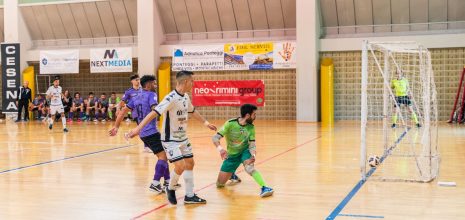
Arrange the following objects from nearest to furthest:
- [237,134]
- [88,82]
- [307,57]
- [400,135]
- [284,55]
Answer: [237,134] < [400,135] < [307,57] < [284,55] < [88,82]

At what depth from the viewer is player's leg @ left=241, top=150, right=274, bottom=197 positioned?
6.50 metres

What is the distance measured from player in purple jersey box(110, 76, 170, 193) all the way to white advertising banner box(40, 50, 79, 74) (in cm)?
1906

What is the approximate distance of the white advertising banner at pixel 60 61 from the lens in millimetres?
25844

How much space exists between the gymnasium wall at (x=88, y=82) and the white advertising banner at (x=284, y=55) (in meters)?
7.97

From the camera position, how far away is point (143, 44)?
24.4 meters

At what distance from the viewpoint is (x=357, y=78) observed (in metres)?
22.5

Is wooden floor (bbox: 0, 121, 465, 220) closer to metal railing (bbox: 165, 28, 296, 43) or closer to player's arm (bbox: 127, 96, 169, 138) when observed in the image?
player's arm (bbox: 127, 96, 169, 138)

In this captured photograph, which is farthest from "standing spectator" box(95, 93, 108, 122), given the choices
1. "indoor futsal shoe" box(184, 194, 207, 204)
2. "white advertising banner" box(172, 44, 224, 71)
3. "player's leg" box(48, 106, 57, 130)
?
"indoor futsal shoe" box(184, 194, 207, 204)

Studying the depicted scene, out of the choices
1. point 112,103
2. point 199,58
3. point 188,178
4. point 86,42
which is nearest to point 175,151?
point 188,178

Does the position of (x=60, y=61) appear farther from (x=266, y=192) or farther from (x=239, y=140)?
(x=266, y=192)

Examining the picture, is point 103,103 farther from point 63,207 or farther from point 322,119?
point 63,207

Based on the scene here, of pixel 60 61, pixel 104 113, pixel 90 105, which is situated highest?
pixel 60 61

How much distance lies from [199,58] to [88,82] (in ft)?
22.1

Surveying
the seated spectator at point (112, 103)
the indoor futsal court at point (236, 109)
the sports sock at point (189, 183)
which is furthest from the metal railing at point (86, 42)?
the sports sock at point (189, 183)
